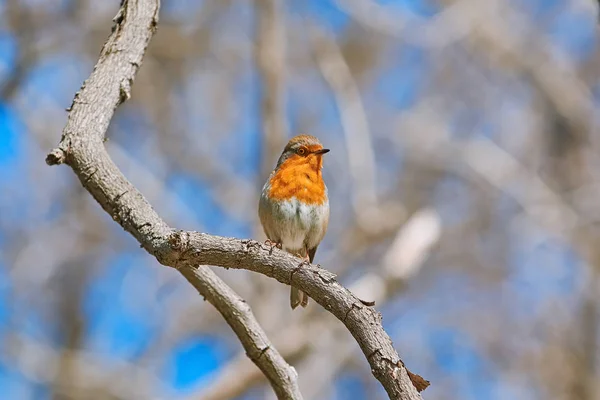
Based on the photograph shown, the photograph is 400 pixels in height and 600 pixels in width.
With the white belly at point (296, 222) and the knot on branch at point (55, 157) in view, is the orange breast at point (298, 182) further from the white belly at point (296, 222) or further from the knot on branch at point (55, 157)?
the knot on branch at point (55, 157)

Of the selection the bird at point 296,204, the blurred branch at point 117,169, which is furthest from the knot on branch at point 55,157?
the bird at point 296,204

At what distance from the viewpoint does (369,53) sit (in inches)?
544

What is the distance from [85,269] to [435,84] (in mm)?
7210

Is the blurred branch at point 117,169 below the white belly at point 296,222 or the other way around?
below

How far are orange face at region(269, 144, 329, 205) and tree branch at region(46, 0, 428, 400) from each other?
1400 millimetres

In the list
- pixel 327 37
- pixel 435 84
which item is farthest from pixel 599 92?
pixel 327 37

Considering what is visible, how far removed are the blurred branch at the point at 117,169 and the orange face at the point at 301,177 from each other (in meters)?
1.37

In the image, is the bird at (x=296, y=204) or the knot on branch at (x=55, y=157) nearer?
the knot on branch at (x=55, y=157)

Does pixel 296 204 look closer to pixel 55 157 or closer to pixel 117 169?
pixel 117 169

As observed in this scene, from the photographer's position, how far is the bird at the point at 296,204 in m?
5.04

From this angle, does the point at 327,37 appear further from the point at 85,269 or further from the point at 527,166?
the point at 85,269

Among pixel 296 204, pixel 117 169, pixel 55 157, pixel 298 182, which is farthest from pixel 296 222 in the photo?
pixel 55 157

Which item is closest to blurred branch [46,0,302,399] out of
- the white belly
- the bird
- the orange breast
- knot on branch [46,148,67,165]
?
knot on branch [46,148,67,165]

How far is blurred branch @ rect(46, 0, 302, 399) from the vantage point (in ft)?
9.75
